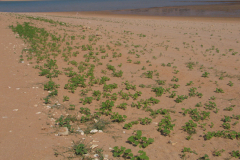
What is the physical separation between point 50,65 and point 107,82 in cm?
340

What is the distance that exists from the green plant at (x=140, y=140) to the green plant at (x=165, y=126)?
616 millimetres

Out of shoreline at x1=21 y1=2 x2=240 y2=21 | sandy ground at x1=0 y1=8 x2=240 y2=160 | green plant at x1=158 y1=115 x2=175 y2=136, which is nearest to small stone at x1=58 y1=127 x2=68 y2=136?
sandy ground at x1=0 y1=8 x2=240 y2=160

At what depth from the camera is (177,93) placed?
27.2ft

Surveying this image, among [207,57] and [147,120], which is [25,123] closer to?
[147,120]

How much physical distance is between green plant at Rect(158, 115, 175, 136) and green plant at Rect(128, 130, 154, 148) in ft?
2.02

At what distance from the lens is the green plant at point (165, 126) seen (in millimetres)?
5732

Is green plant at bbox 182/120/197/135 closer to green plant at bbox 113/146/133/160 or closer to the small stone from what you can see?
green plant at bbox 113/146/133/160

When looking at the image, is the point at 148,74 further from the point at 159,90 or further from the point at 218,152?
the point at 218,152

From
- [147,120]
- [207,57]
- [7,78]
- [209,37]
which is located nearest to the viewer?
[147,120]

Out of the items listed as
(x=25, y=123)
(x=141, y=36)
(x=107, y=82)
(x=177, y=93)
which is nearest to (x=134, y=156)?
(x=25, y=123)

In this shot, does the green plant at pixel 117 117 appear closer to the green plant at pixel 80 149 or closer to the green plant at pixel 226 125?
the green plant at pixel 80 149

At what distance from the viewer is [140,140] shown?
5480mm

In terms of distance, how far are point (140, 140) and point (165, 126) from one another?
3.09 ft

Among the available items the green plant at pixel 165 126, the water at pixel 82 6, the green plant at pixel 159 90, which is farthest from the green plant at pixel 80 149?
the water at pixel 82 6
